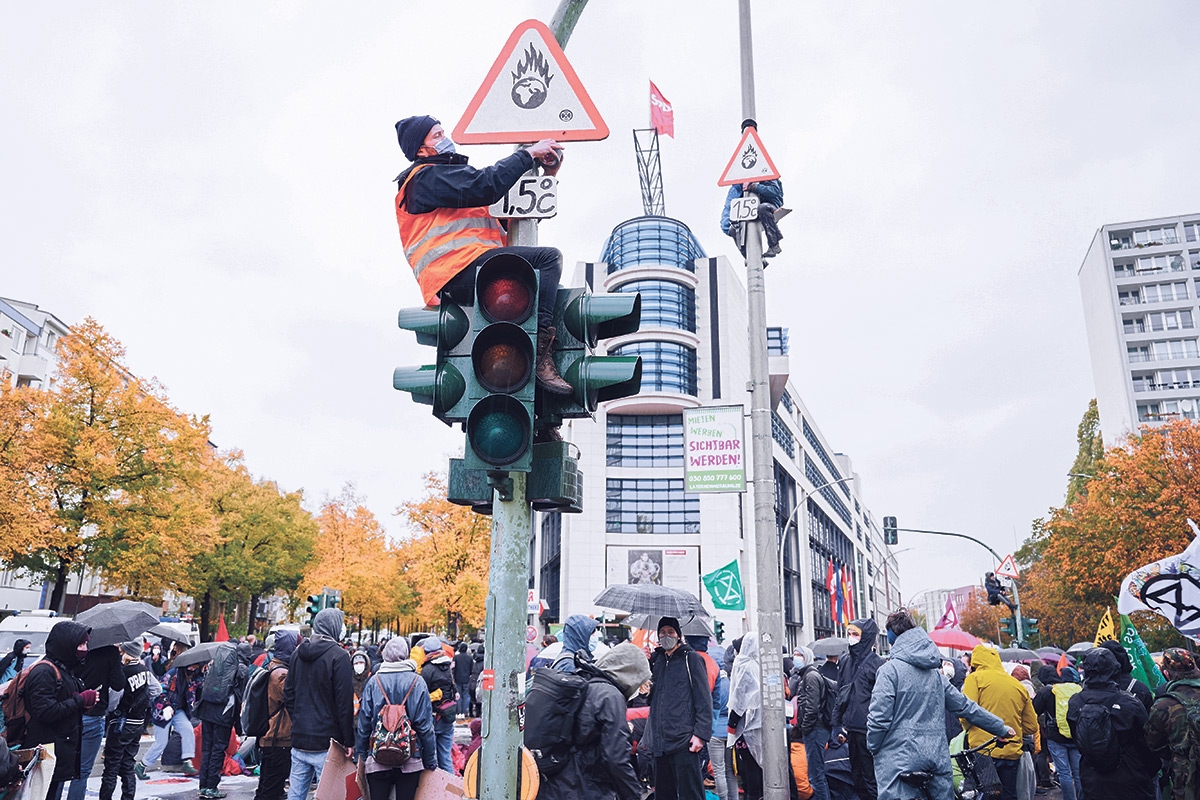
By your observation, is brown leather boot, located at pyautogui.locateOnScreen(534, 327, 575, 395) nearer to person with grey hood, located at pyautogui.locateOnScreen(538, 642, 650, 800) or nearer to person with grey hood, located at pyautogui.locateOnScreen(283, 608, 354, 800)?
person with grey hood, located at pyautogui.locateOnScreen(538, 642, 650, 800)

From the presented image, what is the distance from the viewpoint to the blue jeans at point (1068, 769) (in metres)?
10.1

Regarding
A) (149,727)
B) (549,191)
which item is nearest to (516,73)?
(549,191)

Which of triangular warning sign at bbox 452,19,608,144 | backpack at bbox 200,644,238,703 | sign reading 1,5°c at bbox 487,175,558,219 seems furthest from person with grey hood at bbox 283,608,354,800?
triangular warning sign at bbox 452,19,608,144

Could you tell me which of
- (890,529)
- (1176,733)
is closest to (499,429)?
(1176,733)

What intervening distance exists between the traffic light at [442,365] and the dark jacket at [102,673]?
611cm

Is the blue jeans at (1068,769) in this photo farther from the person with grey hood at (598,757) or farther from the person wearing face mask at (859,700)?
the person with grey hood at (598,757)

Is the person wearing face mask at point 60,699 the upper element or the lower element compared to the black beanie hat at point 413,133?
lower

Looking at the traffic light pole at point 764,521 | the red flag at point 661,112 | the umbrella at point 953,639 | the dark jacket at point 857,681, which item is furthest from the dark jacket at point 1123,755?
the red flag at point 661,112

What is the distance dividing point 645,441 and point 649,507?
3679 mm

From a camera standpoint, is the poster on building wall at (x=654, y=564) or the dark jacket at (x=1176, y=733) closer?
the dark jacket at (x=1176, y=733)

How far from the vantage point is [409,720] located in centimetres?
711

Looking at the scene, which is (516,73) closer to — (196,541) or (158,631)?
(158,631)

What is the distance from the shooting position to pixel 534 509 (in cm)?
394

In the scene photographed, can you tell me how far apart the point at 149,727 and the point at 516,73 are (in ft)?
59.0
